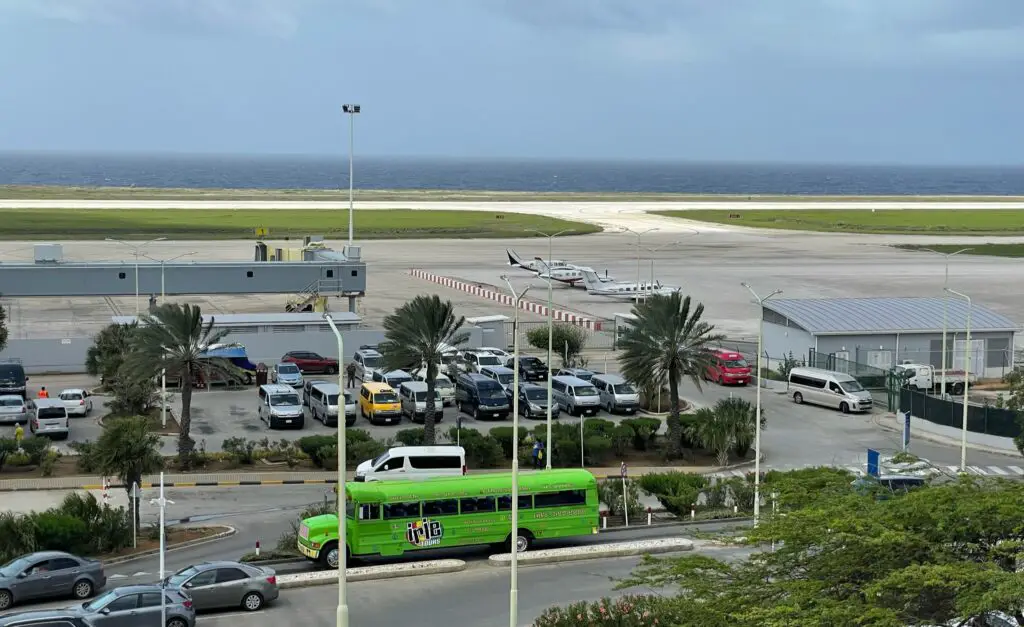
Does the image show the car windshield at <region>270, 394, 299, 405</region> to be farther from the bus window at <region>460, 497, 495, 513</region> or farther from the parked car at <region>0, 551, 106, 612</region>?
the parked car at <region>0, 551, 106, 612</region>

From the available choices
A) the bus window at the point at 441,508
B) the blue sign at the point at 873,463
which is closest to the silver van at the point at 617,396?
the blue sign at the point at 873,463

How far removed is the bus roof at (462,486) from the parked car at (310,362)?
29272mm

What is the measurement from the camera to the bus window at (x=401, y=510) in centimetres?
3053

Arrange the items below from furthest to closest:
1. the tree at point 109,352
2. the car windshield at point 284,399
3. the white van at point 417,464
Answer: the tree at point 109,352
the car windshield at point 284,399
the white van at point 417,464

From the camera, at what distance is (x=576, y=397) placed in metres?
50.8

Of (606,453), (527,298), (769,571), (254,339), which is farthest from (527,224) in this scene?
(769,571)

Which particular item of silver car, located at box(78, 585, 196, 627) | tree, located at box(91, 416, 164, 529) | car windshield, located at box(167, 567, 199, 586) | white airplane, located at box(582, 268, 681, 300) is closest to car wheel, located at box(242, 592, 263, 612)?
car windshield, located at box(167, 567, 199, 586)

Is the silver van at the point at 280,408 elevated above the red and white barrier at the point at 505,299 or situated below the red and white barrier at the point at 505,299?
below

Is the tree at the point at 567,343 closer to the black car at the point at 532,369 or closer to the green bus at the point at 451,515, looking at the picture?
the black car at the point at 532,369

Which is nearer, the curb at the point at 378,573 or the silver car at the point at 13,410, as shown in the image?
the curb at the point at 378,573

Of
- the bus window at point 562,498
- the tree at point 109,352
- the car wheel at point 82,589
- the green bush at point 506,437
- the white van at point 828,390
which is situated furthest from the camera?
the white van at point 828,390

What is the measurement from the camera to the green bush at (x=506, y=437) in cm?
4469

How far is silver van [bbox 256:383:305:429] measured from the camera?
157 ft

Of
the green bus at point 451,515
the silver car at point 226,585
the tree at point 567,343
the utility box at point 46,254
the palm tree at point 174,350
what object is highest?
the utility box at point 46,254
